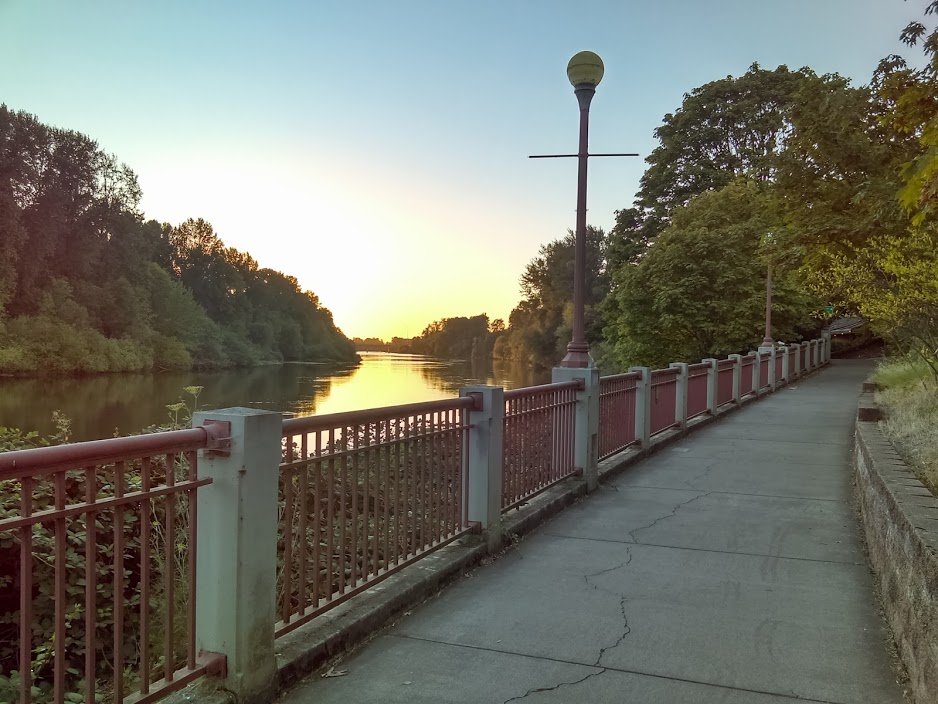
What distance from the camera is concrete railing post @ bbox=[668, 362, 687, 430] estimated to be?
38.7 ft

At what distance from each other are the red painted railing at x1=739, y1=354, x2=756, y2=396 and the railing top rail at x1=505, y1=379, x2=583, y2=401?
36.1ft

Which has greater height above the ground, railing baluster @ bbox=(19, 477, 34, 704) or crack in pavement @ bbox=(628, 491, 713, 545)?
railing baluster @ bbox=(19, 477, 34, 704)

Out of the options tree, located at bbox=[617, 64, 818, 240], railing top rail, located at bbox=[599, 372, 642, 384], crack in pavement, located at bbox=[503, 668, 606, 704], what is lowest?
crack in pavement, located at bbox=[503, 668, 606, 704]

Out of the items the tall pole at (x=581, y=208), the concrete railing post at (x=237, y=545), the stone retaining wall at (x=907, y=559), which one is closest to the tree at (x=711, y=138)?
the tall pole at (x=581, y=208)

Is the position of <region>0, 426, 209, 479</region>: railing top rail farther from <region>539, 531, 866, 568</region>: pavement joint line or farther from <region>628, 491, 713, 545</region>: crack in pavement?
<region>628, 491, 713, 545</region>: crack in pavement

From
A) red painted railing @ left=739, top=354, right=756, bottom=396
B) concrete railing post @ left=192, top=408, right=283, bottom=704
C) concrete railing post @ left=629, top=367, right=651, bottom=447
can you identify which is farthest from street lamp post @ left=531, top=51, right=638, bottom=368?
red painted railing @ left=739, top=354, right=756, bottom=396

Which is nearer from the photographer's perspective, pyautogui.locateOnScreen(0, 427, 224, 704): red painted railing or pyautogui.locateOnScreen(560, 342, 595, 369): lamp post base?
pyautogui.locateOnScreen(0, 427, 224, 704): red painted railing

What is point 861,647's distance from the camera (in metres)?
3.93

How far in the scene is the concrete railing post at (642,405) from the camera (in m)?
9.73

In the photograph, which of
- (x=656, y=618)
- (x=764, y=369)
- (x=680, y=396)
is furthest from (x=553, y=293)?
(x=656, y=618)

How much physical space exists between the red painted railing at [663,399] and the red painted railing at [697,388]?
821 millimetres

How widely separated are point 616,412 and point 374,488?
543cm

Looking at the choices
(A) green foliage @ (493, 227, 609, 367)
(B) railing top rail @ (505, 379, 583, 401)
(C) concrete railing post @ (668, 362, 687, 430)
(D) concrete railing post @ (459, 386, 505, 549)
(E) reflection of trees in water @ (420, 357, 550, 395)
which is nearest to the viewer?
(D) concrete railing post @ (459, 386, 505, 549)

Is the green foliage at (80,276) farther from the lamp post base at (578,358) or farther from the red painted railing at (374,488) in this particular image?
the red painted railing at (374,488)
